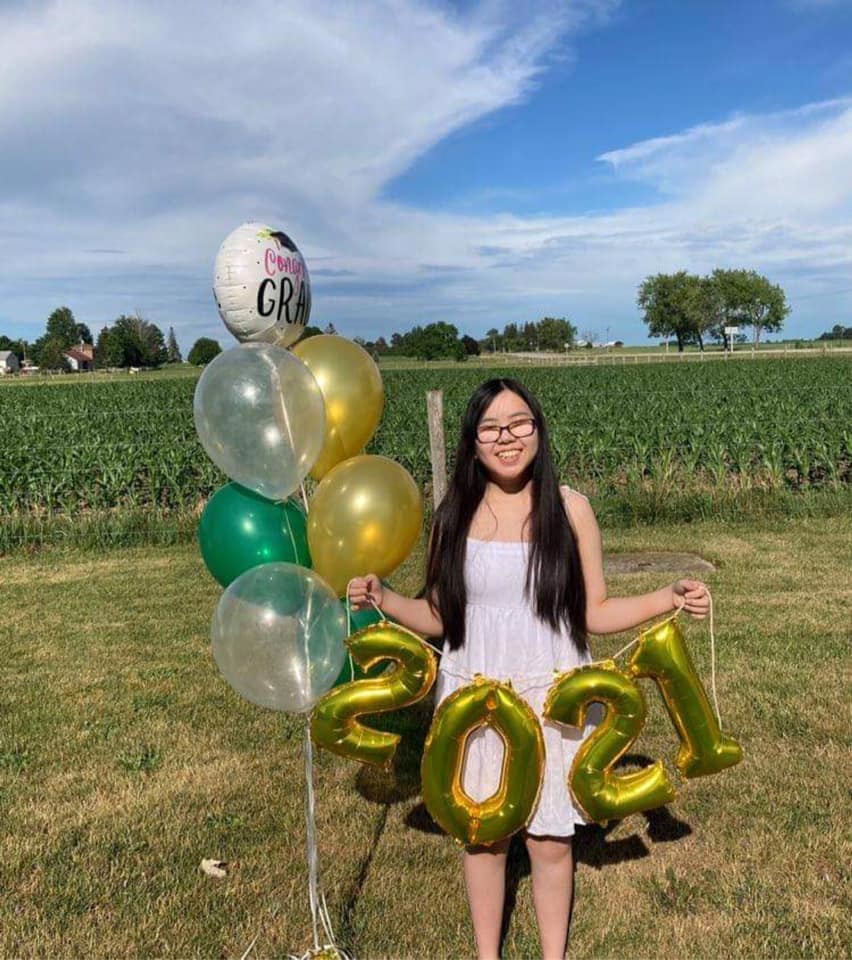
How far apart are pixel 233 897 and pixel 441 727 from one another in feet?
4.23

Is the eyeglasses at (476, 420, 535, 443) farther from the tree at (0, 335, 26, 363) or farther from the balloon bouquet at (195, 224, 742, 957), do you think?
the tree at (0, 335, 26, 363)

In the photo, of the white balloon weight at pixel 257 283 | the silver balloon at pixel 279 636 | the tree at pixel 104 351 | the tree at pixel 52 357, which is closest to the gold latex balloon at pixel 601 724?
the silver balloon at pixel 279 636

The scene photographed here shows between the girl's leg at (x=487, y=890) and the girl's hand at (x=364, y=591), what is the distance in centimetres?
80

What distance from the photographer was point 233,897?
290 cm

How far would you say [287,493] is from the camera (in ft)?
8.80

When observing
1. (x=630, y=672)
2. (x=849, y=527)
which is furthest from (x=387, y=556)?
(x=849, y=527)

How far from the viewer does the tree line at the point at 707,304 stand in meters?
97.8

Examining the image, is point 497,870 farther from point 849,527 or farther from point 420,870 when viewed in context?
point 849,527

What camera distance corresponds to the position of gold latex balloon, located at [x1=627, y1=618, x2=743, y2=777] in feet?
7.51

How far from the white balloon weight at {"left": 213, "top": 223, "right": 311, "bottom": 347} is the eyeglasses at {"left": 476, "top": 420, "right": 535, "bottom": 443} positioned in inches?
41.9

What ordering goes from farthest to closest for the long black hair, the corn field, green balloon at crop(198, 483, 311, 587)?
the corn field
green balloon at crop(198, 483, 311, 587)
the long black hair

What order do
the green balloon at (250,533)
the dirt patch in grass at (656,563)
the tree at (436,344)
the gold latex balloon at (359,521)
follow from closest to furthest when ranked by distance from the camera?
the gold latex balloon at (359,521) → the green balloon at (250,533) → the dirt patch in grass at (656,563) → the tree at (436,344)

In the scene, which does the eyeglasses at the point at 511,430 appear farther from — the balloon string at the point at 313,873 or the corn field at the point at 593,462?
the corn field at the point at 593,462

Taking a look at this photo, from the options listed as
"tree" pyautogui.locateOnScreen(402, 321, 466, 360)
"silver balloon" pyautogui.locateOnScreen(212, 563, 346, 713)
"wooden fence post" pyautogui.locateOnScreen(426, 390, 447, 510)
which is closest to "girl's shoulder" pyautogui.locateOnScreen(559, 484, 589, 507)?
"silver balloon" pyautogui.locateOnScreen(212, 563, 346, 713)
